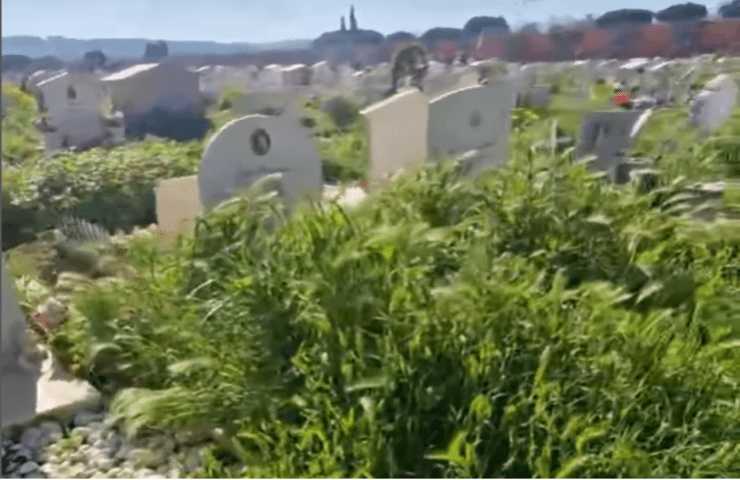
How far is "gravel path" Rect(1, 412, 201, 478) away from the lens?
2602 mm

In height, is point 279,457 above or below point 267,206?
below

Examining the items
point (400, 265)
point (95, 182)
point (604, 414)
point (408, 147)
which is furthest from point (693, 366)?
point (95, 182)

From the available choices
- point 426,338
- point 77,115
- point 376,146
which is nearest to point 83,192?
point 376,146

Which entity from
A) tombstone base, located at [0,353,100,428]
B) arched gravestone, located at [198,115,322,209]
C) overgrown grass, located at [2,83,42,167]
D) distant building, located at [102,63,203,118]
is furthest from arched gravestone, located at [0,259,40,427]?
distant building, located at [102,63,203,118]

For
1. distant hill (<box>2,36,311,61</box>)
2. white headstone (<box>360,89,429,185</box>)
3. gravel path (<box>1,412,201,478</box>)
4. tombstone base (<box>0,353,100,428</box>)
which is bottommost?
gravel path (<box>1,412,201,478</box>)

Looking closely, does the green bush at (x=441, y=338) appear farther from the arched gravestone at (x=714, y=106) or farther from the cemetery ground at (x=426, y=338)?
the arched gravestone at (x=714, y=106)

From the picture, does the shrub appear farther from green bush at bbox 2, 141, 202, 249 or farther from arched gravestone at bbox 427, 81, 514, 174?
arched gravestone at bbox 427, 81, 514, 174

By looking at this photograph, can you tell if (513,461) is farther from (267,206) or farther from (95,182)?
(95,182)

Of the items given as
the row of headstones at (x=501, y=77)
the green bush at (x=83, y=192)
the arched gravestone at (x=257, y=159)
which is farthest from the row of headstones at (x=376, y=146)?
the row of headstones at (x=501, y=77)

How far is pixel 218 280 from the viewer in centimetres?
294

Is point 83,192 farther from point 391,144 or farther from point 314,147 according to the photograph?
point 314,147

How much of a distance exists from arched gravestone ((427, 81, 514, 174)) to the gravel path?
2558 millimetres

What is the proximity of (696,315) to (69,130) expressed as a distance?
7868 mm

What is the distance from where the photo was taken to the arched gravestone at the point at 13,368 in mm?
2348
